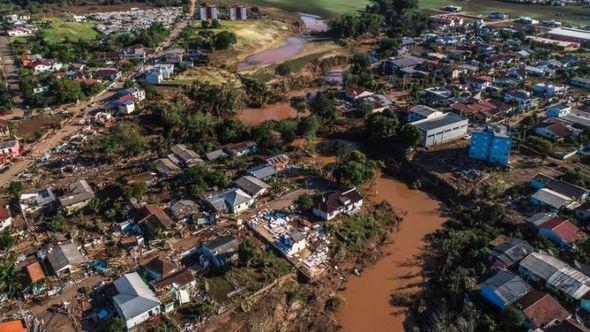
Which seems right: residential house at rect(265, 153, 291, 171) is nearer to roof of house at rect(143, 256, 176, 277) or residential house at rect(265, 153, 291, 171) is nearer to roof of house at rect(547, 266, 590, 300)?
roof of house at rect(143, 256, 176, 277)

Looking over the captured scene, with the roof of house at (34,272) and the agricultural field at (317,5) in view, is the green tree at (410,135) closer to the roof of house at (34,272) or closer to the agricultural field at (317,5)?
the roof of house at (34,272)

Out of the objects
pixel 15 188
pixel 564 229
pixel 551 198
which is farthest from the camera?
pixel 15 188

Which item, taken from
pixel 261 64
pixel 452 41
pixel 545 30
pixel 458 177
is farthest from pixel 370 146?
pixel 545 30

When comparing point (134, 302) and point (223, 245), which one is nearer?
point (134, 302)

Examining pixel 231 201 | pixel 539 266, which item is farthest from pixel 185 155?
pixel 539 266

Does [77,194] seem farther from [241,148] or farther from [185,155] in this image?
[241,148]

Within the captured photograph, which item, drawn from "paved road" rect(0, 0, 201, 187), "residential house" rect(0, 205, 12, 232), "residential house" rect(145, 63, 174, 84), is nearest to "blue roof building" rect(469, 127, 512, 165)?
"residential house" rect(0, 205, 12, 232)

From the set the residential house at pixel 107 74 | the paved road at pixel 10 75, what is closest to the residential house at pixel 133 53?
the residential house at pixel 107 74
